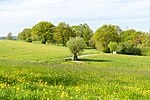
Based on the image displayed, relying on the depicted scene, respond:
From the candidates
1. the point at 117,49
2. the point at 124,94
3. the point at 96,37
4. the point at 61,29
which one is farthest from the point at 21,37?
the point at 124,94

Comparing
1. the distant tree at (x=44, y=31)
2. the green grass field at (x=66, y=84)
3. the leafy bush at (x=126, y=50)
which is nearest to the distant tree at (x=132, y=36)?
the leafy bush at (x=126, y=50)

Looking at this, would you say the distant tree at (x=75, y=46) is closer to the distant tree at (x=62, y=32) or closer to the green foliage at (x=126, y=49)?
the green foliage at (x=126, y=49)

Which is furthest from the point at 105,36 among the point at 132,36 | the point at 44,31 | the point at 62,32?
the point at 132,36

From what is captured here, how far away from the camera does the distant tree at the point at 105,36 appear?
122 m

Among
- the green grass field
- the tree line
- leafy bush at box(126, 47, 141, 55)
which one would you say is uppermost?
the tree line

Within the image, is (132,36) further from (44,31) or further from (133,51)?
(44,31)

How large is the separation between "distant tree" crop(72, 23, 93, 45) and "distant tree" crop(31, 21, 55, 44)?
19.7m

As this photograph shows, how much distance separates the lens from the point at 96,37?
124125mm

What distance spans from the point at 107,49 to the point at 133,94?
369ft

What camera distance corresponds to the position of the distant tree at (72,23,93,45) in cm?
15500

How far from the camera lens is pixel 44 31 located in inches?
5379

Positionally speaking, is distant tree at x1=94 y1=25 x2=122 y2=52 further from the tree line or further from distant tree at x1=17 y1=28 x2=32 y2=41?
distant tree at x1=17 y1=28 x2=32 y2=41

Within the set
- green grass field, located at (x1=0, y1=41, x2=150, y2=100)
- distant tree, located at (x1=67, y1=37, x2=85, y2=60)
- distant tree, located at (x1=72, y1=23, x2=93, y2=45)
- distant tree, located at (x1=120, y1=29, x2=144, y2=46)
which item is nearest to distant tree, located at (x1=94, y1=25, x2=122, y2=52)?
distant tree, located at (x1=120, y1=29, x2=144, y2=46)

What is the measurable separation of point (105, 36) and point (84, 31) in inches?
1419
